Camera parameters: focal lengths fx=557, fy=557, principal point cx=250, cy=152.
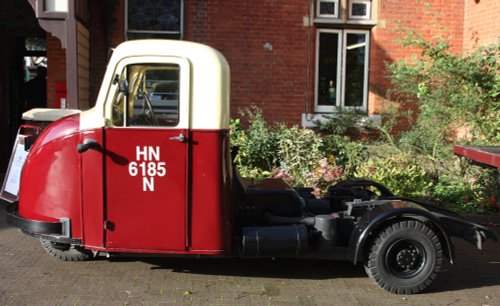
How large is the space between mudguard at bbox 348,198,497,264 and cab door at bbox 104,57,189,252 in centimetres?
153

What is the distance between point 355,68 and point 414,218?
6172 millimetres

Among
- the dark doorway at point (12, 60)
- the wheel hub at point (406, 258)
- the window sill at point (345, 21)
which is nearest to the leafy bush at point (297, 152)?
the window sill at point (345, 21)

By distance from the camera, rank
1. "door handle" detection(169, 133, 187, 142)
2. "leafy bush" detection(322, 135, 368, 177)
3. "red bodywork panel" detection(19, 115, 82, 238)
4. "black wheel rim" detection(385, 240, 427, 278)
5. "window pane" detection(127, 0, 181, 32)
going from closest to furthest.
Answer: "door handle" detection(169, 133, 187, 142)
"red bodywork panel" detection(19, 115, 82, 238)
"black wheel rim" detection(385, 240, 427, 278)
"leafy bush" detection(322, 135, 368, 177)
"window pane" detection(127, 0, 181, 32)

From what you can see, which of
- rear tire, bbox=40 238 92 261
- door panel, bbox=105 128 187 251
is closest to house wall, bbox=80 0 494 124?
rear tire, bbox=40 238 92 261

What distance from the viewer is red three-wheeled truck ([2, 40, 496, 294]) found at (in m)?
4.73

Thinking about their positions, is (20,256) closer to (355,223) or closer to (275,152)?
(355,223)

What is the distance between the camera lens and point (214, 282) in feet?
17.1

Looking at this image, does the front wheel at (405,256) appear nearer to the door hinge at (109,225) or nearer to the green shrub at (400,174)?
the door hinge at (109,225)

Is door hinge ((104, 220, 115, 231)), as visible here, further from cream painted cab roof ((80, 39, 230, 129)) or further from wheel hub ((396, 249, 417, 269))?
wheel hub ((396, 249, 417, 269))

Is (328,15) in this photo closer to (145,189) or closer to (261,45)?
(261,45)

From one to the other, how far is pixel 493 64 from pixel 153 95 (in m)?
6.48

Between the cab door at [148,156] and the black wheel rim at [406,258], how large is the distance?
1.88 metres

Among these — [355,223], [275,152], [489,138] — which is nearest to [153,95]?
[355,223]

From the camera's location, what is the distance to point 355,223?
526cm
